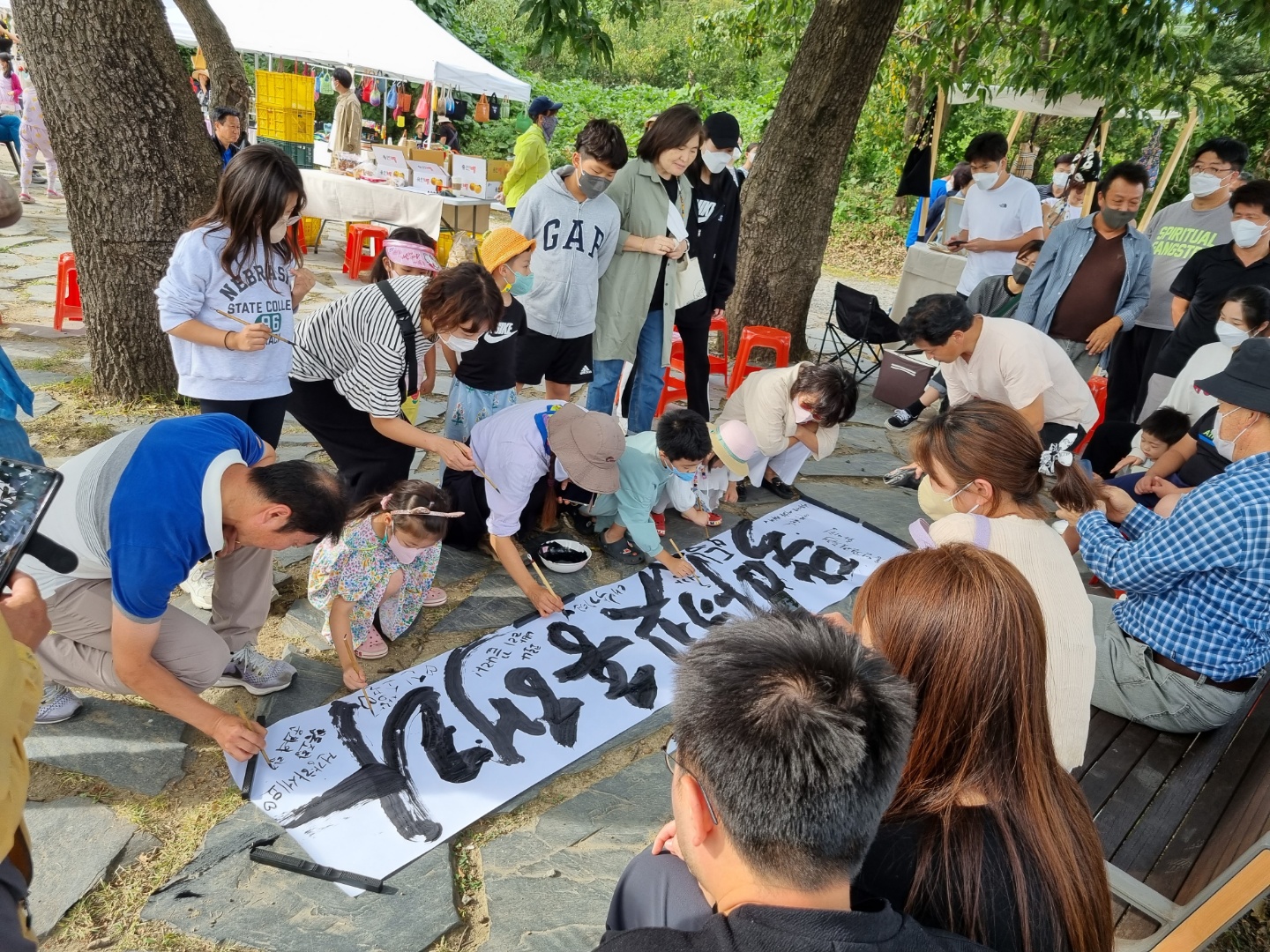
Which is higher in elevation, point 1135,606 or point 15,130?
point 15,130

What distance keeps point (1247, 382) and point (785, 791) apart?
239cm

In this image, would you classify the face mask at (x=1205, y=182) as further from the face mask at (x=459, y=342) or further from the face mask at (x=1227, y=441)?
the face mask at (x=459, y=342)

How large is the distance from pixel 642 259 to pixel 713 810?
3.36 meters

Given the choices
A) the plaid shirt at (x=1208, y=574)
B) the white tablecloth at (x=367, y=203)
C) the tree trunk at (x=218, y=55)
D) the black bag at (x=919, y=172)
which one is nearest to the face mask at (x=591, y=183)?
the plaid shirt at (x=1208, y=574)

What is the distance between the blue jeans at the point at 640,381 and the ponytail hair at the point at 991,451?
2.11m

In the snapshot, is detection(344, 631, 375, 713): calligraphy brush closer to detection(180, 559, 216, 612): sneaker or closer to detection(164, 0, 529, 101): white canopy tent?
detection(180, 559, 216, 612): sneaker

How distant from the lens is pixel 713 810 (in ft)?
3.36

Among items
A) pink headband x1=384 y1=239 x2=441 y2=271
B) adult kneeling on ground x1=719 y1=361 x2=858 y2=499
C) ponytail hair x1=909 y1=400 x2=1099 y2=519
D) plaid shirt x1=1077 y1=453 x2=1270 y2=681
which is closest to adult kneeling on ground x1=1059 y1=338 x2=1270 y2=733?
plaid shirt x1=1077 y1=453 x2=1270 y2=681

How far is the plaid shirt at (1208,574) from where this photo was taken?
2.13 metres

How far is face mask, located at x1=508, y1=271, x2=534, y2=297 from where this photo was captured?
390cm

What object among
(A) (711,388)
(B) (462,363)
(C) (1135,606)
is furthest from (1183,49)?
(B) (462,363)

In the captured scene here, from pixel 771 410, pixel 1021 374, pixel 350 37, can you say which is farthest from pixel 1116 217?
pixel 350 37

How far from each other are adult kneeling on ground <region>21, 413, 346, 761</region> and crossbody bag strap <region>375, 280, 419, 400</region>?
81cm

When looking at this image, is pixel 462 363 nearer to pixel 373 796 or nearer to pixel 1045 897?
pixel 373 796
